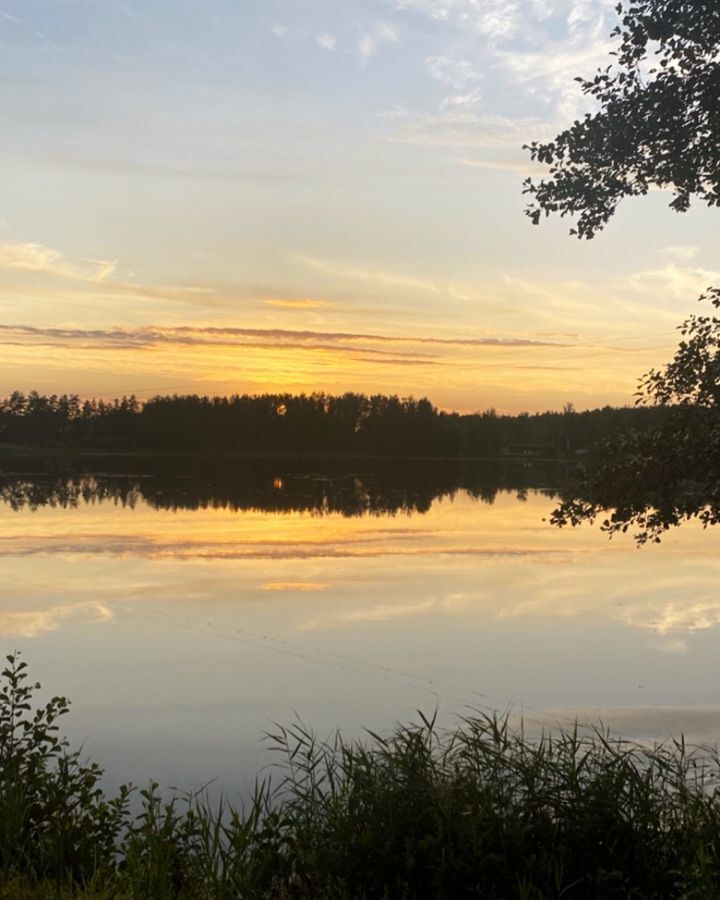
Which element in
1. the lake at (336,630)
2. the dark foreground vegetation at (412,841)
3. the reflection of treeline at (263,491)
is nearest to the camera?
the dark foreground vegetation at (412,841)

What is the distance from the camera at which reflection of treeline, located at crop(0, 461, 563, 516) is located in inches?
1852

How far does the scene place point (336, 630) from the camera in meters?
18.1

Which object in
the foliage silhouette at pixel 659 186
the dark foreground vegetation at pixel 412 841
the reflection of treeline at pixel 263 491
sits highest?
the foliage silhouette at pixel 659 186

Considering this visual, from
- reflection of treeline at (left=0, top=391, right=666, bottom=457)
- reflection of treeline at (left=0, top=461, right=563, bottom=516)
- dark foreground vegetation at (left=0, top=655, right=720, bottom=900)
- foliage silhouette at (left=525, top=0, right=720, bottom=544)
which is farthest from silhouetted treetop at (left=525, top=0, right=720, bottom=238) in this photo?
reflection of treeline at (left=0, top=391, right=666, bottom=457)

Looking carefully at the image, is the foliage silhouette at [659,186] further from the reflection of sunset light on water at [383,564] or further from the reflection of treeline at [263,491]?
the reflection of treeline at [263,491]

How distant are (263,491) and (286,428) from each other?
85151 millimetres

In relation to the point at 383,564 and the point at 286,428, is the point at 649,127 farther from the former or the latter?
the point at 286,428

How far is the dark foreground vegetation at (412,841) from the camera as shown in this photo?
22.0 feet

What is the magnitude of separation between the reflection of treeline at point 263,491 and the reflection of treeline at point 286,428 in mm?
56250

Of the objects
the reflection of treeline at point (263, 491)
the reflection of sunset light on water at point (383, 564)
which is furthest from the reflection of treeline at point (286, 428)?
the reflection of sunset light on water at point (383, 564)

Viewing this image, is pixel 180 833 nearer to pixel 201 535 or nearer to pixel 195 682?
pixel 195 682

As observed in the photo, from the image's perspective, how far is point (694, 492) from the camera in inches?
360

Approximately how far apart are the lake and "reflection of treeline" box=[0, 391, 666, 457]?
10232 centimetres

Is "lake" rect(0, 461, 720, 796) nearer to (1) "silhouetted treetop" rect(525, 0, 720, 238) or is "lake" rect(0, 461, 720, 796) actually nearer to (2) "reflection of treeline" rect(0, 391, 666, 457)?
(1) "silhouetted treetop" rect(525, 0, 720, 238)
